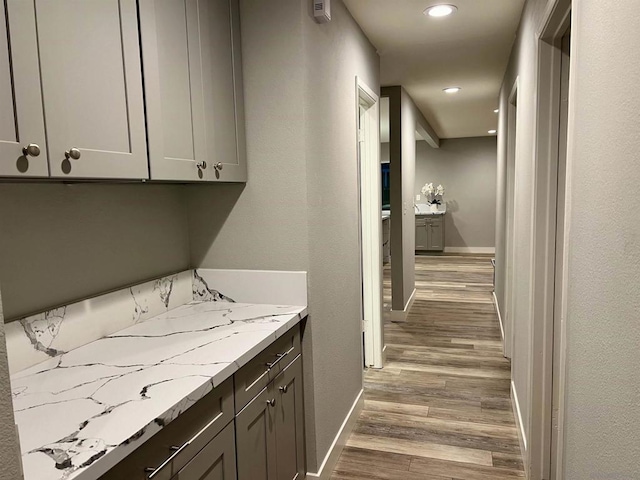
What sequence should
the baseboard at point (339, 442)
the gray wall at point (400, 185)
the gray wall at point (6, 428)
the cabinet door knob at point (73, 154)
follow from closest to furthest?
the gray wall at point (6, 428) → the cabinet door knob at point (73, 154) → the baseboard at point (339, 442) → the gray wall at point (400, 185)

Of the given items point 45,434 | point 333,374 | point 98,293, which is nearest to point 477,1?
point 333,374

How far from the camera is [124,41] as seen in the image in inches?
55.9

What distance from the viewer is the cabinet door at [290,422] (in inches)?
74.9

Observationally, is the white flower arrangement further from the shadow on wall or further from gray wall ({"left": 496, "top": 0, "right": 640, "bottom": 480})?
gray wall ({"left": 496, "top": 0, "right": 640, "bottom": 480})

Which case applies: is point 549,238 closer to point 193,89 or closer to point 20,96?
point 193,89

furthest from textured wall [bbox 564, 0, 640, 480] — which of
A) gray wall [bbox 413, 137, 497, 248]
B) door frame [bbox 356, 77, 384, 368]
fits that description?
gray wall [bbox 413, 137, 497, 248]

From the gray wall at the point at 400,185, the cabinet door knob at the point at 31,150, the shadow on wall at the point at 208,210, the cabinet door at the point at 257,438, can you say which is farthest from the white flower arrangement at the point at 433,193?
the cabinet door knob at the point at 31,150

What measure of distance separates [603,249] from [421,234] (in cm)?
941

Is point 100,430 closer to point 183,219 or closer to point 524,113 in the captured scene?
point 183,219

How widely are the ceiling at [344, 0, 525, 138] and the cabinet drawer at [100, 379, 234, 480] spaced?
2185 millimetres

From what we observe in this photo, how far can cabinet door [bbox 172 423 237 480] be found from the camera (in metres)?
1.31

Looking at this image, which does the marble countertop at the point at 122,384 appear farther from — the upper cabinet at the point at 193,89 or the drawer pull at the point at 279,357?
the upper cabinet at the point at 193,89

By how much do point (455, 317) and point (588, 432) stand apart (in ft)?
13.9

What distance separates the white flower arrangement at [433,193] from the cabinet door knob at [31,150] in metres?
9.73
